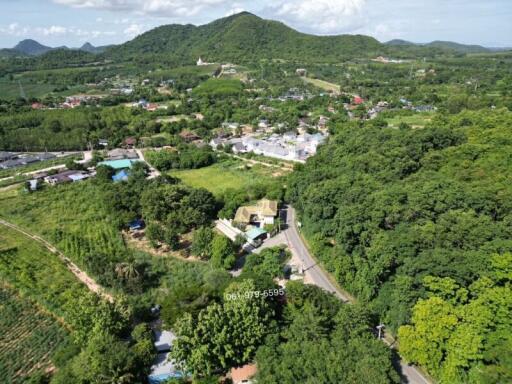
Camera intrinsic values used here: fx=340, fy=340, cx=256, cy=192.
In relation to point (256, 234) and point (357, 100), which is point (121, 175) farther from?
point (357, 100)

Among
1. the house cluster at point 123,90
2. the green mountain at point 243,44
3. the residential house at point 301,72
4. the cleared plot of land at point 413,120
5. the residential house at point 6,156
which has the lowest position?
the residential house at point 6,156

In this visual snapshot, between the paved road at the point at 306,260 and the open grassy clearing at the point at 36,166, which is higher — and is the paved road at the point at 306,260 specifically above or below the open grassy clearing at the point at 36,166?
below

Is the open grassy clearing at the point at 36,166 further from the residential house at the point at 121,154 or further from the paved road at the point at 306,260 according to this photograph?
the paved road at the point at 306,260

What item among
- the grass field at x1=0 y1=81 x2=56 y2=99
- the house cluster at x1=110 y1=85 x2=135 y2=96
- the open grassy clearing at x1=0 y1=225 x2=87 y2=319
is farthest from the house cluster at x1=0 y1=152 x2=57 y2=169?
the grass field at x1=0 y1=81 x2=56 y2=99

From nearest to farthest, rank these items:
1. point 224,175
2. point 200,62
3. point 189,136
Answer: point 224,175, point 189,136, point 200,62

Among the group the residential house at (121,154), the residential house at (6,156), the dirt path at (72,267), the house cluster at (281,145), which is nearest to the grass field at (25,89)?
the residential house at (6,156)

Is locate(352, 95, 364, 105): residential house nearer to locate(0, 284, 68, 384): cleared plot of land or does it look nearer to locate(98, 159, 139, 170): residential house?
locate(98, 159, 139, 170): residential house

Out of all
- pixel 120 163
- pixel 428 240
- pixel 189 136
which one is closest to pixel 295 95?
pixel 189 136
